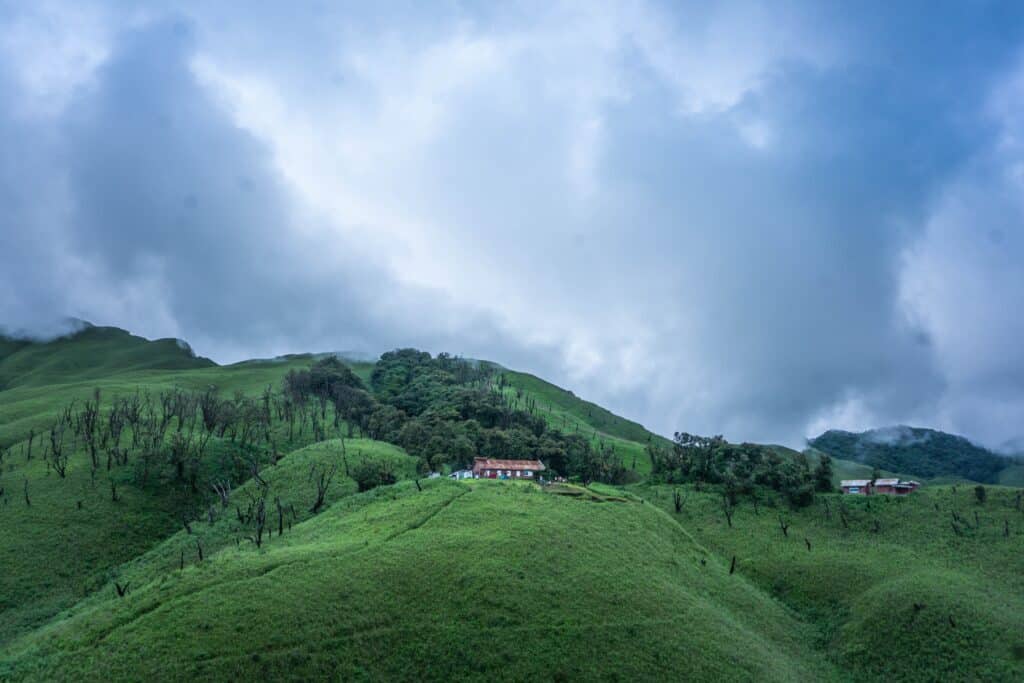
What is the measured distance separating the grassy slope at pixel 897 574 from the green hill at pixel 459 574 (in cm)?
27

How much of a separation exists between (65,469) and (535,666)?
256 ft

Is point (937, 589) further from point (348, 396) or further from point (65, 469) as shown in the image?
point (348, 396)

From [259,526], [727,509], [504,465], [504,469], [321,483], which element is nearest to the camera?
[259,526]

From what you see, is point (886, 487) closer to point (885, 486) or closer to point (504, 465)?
point (885, 486)

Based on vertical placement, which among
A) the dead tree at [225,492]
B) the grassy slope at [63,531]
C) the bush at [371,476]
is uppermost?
the bush at [371,476]

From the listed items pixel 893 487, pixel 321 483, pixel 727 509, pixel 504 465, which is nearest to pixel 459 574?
pixel 321 483

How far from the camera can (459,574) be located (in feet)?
175

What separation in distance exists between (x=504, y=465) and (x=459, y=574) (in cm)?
5919

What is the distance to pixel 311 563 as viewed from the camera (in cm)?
5322

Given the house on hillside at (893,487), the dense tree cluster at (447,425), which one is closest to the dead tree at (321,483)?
the dense tree cluster at (447,425)

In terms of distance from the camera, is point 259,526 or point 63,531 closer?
point 259,526

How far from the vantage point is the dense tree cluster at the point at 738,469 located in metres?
96.1

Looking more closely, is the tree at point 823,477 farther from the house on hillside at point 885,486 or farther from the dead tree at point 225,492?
the dead tree at point 225,492

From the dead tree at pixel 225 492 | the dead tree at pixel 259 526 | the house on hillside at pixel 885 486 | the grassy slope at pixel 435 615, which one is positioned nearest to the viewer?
the grassy slope at pixel 435 615
